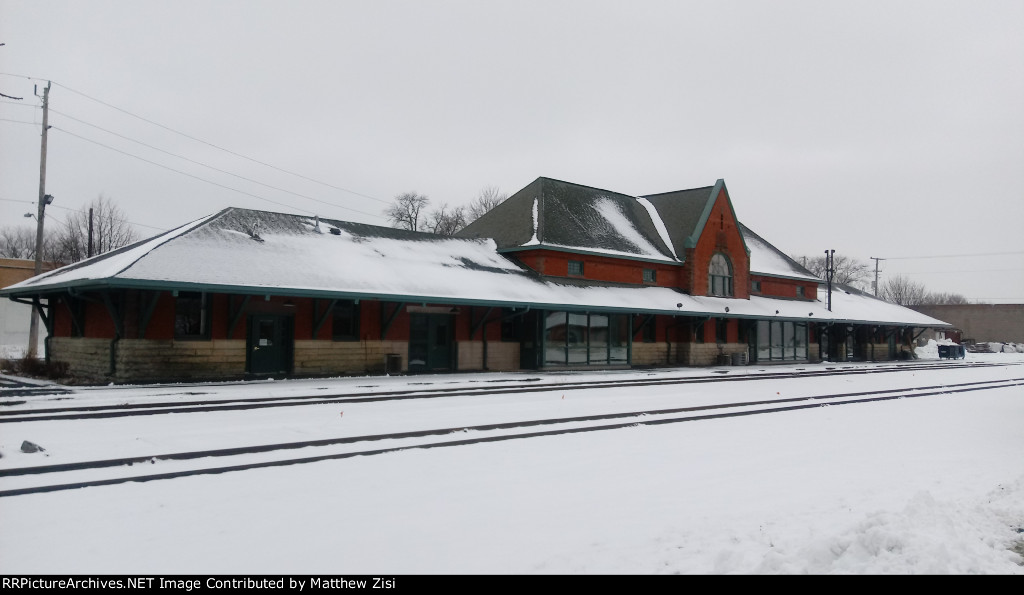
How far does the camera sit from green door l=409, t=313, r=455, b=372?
26547 mm

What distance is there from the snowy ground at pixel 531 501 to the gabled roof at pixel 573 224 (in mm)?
20356

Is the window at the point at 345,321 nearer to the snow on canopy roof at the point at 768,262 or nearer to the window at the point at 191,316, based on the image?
the window at the point at 191,316

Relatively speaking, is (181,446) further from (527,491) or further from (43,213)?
(43,213)

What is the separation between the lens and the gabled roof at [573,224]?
33.7m

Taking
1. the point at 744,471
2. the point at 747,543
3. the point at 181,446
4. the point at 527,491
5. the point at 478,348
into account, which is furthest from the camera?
the point at 478,348

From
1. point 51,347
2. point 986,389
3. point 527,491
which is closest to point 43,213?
point 51,347

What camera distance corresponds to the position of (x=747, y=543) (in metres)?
5.72

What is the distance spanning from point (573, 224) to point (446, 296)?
12126 mm

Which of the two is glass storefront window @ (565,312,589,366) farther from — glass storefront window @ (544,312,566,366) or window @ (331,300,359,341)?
window @ (331,300,359,341)

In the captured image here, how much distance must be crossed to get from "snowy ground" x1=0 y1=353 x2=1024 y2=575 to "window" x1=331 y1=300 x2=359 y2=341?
34.7 feet

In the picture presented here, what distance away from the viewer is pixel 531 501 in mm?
7164

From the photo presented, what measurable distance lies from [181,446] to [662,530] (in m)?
6.62

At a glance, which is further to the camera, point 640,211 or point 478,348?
point 640,211

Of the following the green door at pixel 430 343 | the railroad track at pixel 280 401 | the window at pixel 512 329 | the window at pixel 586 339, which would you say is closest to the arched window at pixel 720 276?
the window at pixel 586 339
